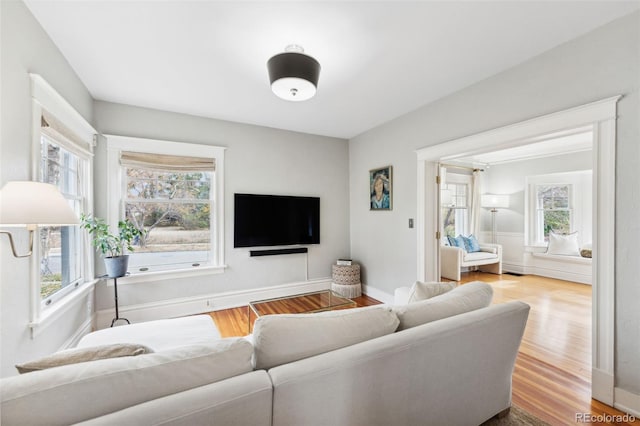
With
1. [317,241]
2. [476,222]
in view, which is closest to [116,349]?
[317,241]

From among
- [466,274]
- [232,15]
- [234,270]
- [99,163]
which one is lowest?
[466,274]

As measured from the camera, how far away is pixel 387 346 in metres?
1.17

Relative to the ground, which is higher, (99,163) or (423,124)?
(423,124)

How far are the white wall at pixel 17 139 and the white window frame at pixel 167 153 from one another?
123 centimetres

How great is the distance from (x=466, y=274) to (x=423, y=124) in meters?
4.06

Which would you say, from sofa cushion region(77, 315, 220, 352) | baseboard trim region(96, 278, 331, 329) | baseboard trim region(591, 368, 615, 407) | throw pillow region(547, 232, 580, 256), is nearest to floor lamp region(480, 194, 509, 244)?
throw pillow region(547, 232, 580, 256)

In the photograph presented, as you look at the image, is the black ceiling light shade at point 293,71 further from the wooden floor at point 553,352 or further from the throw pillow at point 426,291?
the wooden floor at point 553,352

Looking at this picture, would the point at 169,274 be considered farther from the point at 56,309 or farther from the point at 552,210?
the point at 552,210

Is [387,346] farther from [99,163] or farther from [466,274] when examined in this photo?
[466,274]

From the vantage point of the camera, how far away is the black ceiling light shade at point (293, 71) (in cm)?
194

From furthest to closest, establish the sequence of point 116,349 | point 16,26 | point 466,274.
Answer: point 466,274 < point 16,26 < point 116,349

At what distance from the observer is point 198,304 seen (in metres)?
3.58

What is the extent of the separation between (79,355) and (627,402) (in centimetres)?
311
